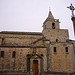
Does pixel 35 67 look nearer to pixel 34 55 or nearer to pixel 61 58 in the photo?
pixel 34 55

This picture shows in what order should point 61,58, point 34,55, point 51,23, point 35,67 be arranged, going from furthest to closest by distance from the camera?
1. point 51,23
2. point 61,58
3. point 34,55
4. point 35,67

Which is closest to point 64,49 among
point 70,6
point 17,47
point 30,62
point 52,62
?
point 52,62

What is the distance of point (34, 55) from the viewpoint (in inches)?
951

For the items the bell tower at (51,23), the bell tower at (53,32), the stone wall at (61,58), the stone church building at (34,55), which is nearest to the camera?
the stone church building at (34,55)

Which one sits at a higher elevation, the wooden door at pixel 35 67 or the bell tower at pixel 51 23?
the bell tower at pixel 51 23

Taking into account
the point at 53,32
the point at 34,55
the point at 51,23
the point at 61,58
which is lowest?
the point at 61,58

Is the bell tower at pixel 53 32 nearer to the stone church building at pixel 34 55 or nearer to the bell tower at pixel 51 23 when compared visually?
the bell tower at pixel 51 23

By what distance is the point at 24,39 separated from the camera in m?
A: 28.5

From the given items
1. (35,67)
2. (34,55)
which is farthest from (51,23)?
(35,67)

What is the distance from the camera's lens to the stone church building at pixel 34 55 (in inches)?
912

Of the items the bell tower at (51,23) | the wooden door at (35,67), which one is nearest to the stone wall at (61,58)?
the wooden door at (35,67)

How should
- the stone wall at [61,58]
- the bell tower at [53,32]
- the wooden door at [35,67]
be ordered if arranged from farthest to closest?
1. the bell tower at [53,32]
2. the stone wall at [61,58]
3. the wooden door at [35,67]

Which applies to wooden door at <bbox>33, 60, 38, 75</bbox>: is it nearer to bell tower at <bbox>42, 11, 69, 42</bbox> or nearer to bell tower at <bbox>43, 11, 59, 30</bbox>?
bell tower at <bbox>42, 11, 69, 42</bbox>

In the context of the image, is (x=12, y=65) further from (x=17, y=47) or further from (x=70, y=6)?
(x=70, y=6)
